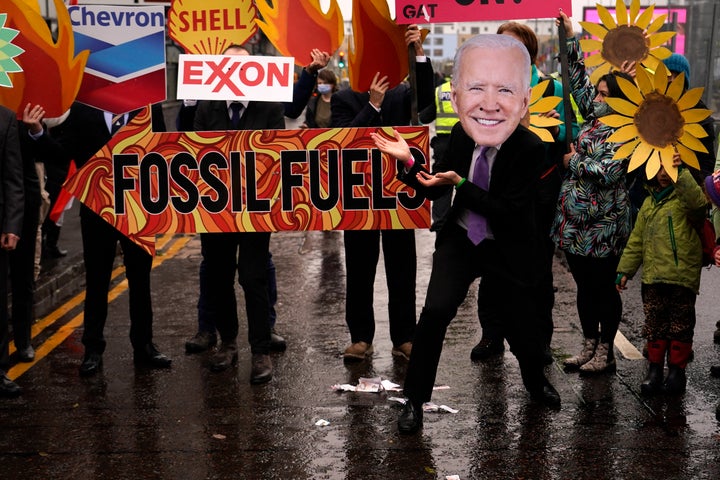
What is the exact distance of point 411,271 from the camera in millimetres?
7359

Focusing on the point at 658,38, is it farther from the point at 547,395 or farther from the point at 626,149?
the point at 547,395

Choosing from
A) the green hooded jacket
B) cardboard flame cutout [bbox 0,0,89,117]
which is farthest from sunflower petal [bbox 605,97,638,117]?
cardboard flame cutout [bbox 0,0,89,117]

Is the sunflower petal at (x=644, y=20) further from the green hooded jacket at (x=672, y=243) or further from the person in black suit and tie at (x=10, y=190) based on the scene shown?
the person in black suit and tie at (x=10, y=190)

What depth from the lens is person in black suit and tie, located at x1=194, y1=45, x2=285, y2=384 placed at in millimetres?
6938

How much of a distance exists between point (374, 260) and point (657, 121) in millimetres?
2246

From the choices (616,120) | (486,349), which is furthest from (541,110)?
(486,349)

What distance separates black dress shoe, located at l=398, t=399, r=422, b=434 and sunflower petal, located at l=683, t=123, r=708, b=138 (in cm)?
210

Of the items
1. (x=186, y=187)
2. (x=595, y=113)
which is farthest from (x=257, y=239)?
(x=595, y=113)

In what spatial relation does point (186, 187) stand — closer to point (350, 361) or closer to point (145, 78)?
point (145, 78)

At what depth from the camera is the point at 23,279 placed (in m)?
7.44

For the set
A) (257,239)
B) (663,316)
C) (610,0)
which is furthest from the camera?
(610,0)

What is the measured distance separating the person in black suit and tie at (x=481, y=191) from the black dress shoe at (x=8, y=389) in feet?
7.91

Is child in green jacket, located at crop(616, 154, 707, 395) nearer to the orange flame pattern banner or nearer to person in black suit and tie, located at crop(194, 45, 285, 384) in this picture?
the orange flame pattern banner

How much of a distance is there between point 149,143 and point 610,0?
70.0 feet
